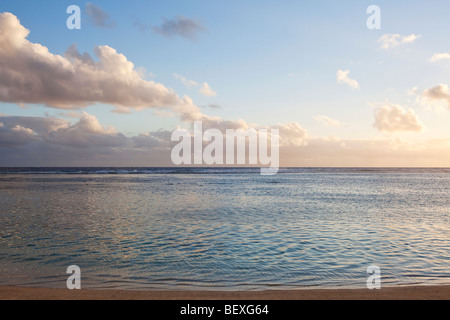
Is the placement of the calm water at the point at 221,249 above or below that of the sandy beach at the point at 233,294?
below

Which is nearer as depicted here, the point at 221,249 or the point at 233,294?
the point at 233,294

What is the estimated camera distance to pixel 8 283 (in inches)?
361

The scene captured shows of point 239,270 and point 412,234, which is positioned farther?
point 412,234

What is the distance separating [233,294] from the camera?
26.7 ft

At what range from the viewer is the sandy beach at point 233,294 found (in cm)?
778

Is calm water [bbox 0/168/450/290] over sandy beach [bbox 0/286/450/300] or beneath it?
beneath

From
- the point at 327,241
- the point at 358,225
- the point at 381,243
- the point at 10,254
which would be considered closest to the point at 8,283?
the point at 10,254

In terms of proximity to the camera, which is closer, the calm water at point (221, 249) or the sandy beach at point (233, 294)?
the sandy beach at point (233, 294)

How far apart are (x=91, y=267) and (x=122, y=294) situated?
11.4ft

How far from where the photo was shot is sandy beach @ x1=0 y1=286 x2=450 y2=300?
7.78 meters

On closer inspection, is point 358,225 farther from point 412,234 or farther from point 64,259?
point 64,259

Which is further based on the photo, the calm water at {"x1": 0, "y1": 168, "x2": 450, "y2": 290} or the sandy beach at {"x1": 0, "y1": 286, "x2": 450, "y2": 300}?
the calm water at {"x1": 0, "y1": 168, "x2": 450, "y2": 290}

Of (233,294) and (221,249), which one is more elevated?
(233,294)
